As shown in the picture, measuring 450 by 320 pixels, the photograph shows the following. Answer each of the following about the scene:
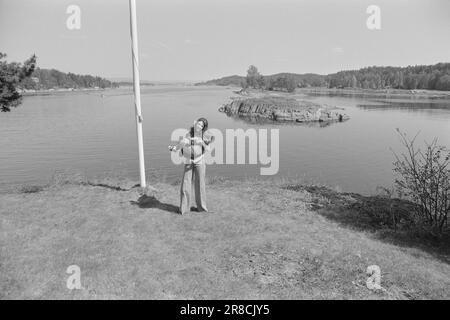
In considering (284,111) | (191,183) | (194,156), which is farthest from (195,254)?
(284,111)

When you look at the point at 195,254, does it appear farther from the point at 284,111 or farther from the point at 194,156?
the point at 284,111

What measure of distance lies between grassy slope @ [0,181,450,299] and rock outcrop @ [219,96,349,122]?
55.9 m

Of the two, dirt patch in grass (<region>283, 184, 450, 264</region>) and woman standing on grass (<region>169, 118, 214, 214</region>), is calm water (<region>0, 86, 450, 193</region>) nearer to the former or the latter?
dirt patch in grass (<region>283, 184, 450, 264</region>)

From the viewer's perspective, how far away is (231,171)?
23469 millimetres

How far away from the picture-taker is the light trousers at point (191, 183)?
905 centimetres

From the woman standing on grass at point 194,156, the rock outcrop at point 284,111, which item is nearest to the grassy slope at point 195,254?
the woman standing on grass at point 194,156

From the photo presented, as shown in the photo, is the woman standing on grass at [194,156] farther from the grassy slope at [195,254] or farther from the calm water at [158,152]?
the calm water at [158,152]

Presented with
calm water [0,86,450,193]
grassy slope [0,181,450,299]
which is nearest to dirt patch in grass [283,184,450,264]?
grassy slope [0,181,450,299]

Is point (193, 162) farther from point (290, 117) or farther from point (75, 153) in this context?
point (290, 117)

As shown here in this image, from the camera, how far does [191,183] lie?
9258 mm

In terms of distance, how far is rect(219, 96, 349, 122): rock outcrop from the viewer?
208 feet

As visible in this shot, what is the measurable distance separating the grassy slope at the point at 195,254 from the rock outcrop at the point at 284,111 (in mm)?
55864

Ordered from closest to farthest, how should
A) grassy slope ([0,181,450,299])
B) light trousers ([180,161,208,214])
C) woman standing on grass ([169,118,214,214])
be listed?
grassy slope ([0,181,450,299]) → woman standing on grass ([169,118,214,214]) → light trousers ([180,161,208,214])
